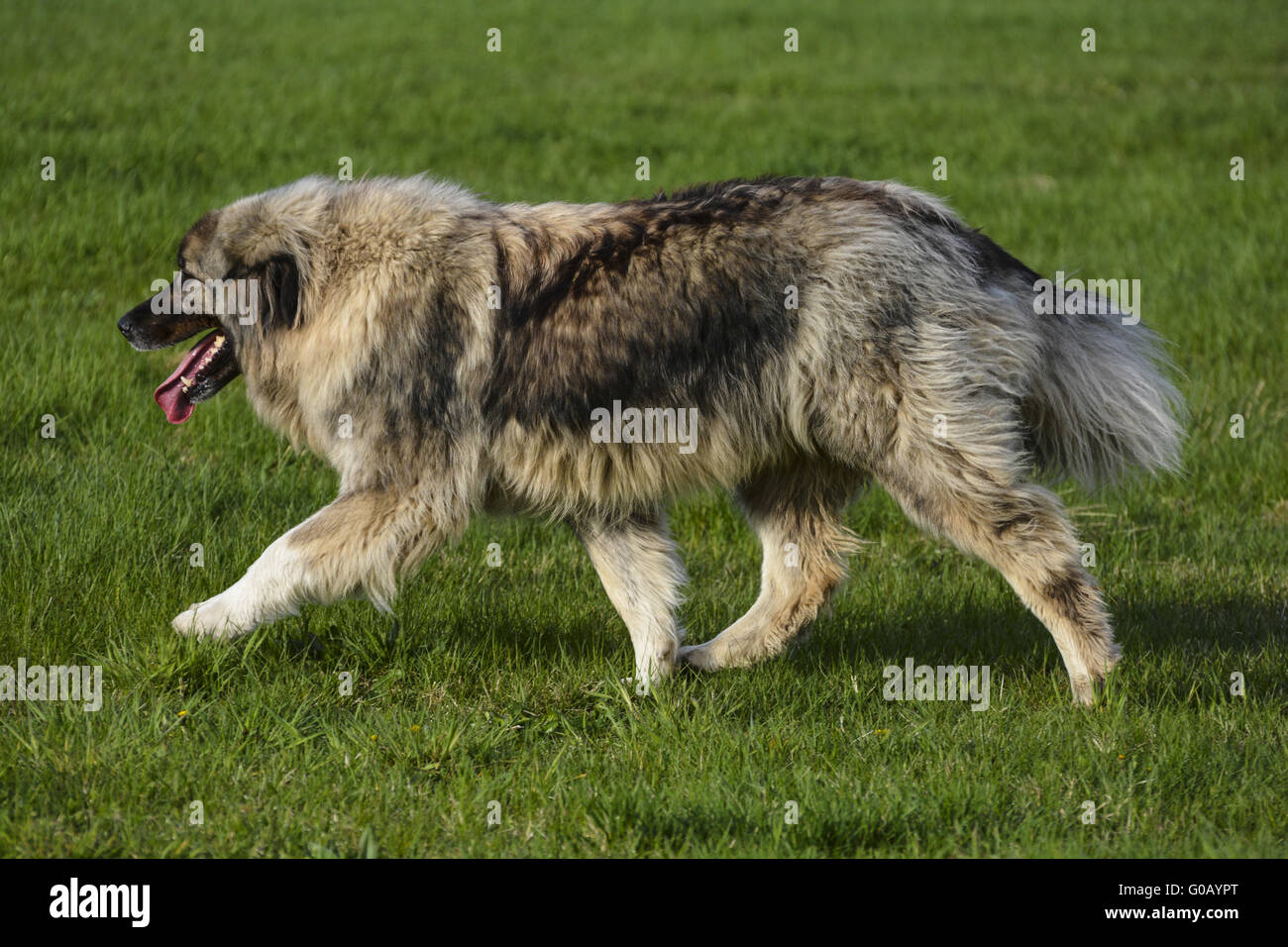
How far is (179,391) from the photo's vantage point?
5.24 m

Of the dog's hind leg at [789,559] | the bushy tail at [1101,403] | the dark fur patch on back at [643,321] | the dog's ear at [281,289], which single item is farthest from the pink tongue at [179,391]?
the bushy tail at [1101,403]

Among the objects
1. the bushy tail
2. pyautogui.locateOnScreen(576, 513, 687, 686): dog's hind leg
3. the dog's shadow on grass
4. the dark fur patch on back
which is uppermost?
the dark fur patch on back

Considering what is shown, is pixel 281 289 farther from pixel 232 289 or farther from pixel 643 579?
pixel 643 579

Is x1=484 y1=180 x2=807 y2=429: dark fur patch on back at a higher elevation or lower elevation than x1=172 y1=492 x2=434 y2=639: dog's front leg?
higher

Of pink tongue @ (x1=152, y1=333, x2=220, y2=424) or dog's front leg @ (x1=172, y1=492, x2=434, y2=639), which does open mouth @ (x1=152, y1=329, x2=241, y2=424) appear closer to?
pink tongue @ (x1=152, y1=333, x2=220, y2=424)

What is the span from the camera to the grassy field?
4047 millimetres

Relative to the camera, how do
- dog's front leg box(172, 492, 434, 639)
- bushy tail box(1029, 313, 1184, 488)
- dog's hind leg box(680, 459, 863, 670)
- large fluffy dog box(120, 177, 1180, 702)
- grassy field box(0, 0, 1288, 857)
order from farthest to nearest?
dog's hind leg box(680, 459, 863, 670), bushy tail box(1029, 313, 1184, 488), large fluffy dog box(120, 177, 1180, 702), dog's front leg box(172, 492, 434, 639), grassy field box(0, 0, 1288, 857)

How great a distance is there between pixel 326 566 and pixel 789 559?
189 centimetres

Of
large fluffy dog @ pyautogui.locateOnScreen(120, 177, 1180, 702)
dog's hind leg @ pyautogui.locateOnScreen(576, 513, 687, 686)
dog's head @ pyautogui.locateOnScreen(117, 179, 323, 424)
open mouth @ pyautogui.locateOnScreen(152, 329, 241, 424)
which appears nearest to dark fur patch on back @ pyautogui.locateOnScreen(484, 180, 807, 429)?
large fluffy dog @ pyautogui.locateOnScreen(120, 177, 1180, 702)

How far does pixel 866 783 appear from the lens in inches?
169

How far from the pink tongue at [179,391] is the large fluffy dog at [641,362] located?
4cm

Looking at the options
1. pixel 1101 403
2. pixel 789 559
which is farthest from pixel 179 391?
pixel 1101 403

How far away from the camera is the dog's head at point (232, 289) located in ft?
16.5
